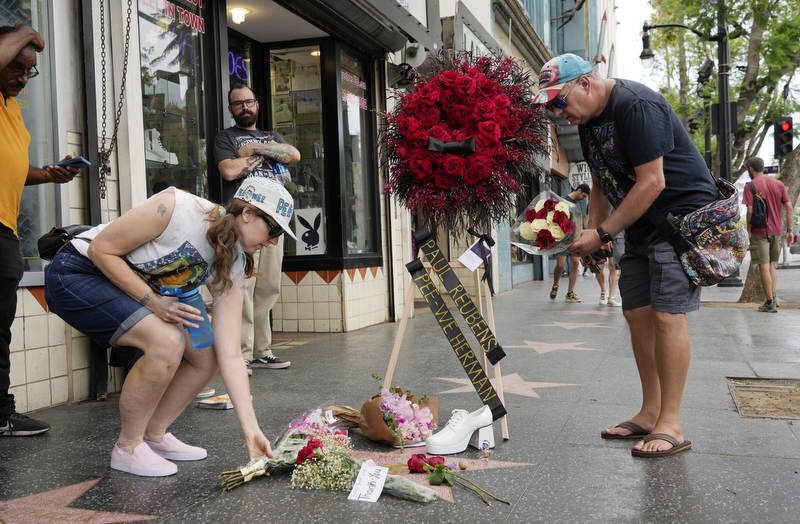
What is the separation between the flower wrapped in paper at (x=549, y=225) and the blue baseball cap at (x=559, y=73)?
487 mm

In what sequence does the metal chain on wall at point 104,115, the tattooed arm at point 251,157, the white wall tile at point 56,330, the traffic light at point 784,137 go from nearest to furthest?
the white wall tile at point 56,330
the metal chain on wall at point 104,115
the tattooed arm at point 251,157
the traffic light at point 784,137

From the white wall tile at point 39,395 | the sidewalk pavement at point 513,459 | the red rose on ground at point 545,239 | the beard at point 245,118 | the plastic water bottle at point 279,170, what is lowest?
the sidewalk pavement at point 513,459

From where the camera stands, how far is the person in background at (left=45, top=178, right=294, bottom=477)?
8.69ft

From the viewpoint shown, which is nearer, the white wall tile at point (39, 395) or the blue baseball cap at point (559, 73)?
the blue baseball cap at point (559, 73)

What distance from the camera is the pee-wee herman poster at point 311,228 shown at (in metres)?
7.65

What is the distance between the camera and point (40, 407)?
400 cm

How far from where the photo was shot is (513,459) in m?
2.93

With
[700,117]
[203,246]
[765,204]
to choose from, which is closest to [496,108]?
[203,246]

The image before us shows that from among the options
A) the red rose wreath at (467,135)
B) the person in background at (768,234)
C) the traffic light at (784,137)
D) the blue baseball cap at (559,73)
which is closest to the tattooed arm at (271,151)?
the red rose wreath at (467,135)

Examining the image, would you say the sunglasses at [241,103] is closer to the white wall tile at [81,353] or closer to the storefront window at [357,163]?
the white wall tile at [81,353]

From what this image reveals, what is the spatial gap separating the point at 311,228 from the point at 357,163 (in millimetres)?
1143

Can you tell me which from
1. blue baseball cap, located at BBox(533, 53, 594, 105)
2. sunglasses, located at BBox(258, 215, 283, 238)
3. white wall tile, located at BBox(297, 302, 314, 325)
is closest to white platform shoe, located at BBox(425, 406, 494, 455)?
sunglasses, located at BBox(258, 215, 283, 238)

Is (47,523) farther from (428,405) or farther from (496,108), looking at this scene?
(496,108)

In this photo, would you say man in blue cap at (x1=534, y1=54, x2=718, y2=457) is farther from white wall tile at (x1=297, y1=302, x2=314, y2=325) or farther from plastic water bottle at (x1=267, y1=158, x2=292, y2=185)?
white wall tile at (x1=297, y1=302, x2=314, y2=325)
